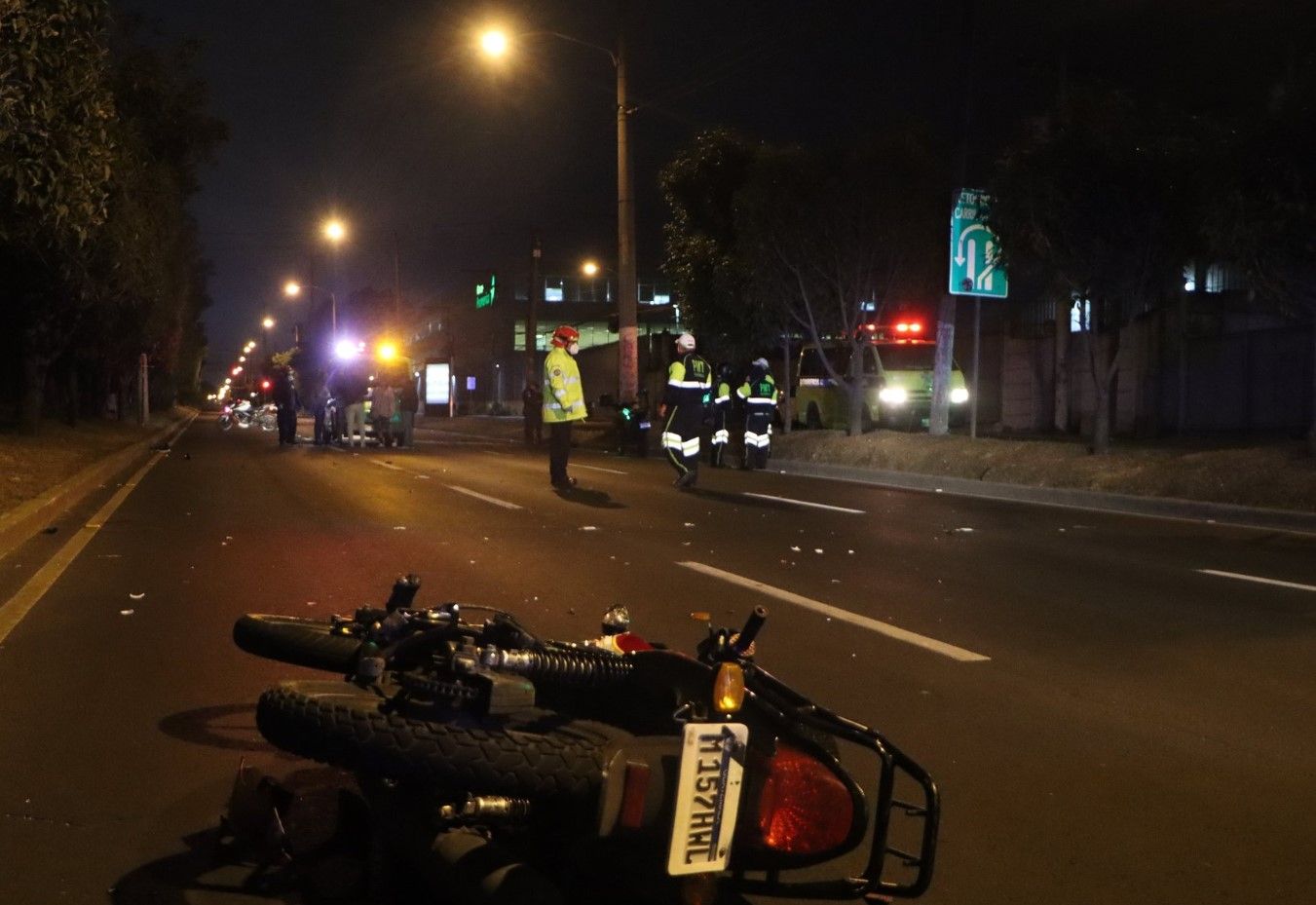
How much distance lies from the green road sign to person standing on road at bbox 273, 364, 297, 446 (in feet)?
55.5

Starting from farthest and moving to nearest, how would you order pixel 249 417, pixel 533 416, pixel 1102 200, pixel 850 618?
1. pixel 249 417
2. pixel 533 416
3. pixel 1102 200
4. pixel 850 618

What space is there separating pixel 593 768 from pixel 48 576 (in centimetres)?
845

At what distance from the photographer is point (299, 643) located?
447 cm

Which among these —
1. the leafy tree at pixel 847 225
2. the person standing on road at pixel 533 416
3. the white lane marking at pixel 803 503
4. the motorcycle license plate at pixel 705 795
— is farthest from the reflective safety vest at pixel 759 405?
the motorcycle license plate at pixel 705 795

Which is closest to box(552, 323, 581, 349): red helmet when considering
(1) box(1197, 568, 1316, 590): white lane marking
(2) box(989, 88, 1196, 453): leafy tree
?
(2) box(989, 88, 1196, 453): leafy tree

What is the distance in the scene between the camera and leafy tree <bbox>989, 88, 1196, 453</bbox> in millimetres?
18125

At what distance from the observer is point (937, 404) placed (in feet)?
75.1

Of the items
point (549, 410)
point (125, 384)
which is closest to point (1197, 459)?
point (549, 410)

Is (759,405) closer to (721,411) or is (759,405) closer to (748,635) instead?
(721,411)

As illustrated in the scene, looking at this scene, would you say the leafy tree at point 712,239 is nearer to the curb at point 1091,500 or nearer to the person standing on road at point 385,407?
the person standing on road at point 385,407

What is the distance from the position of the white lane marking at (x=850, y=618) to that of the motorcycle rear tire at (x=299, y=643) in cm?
387

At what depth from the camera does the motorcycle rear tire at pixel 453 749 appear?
3287mm

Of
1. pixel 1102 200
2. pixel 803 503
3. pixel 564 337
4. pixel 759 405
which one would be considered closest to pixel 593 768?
pixel 564 337

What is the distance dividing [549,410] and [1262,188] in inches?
330
